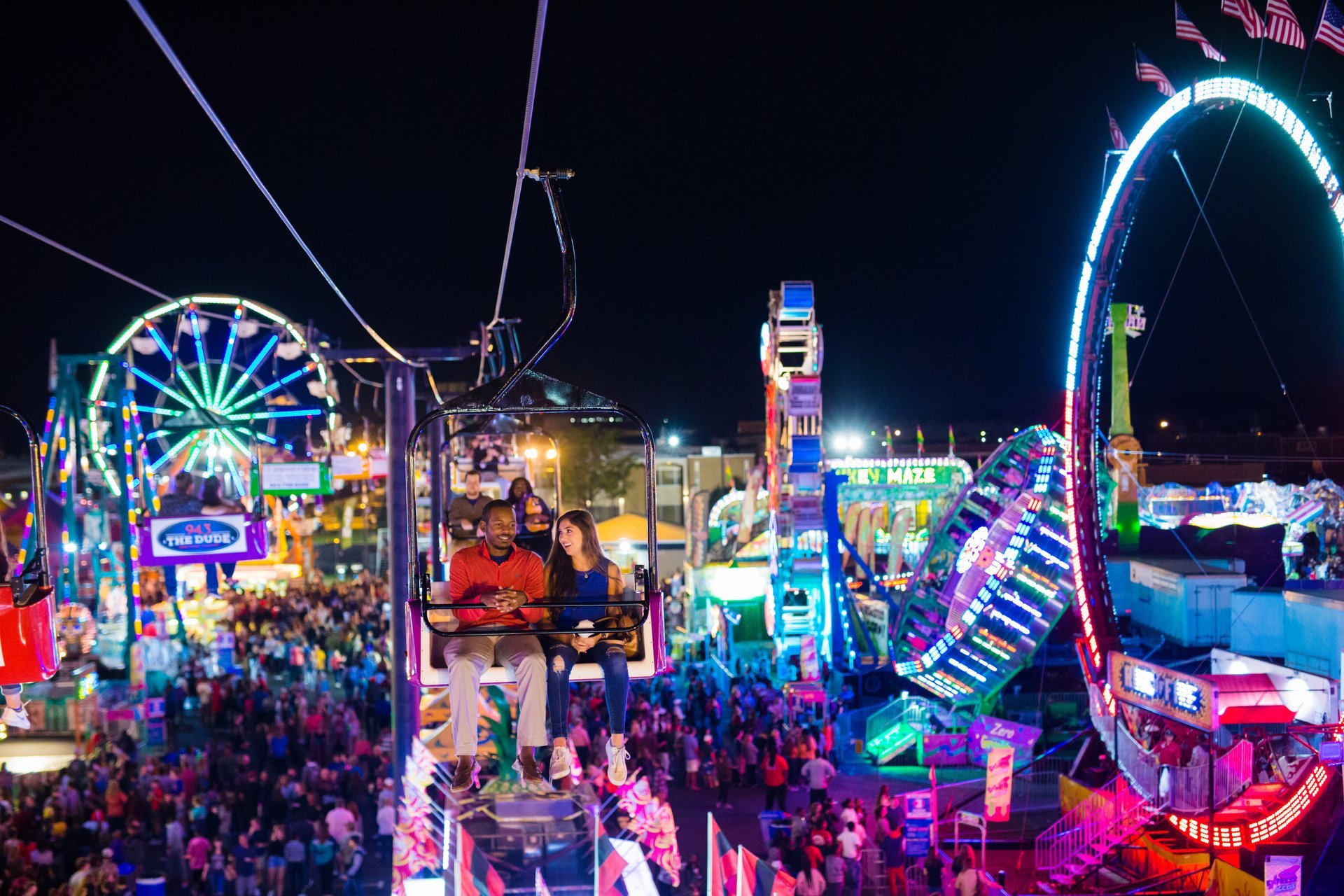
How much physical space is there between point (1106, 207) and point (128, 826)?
14.3m

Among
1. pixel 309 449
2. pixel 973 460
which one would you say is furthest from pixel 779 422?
pixel 973 460

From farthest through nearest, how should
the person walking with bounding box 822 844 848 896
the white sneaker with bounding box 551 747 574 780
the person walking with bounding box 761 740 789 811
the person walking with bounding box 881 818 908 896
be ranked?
the person walking with bounding box 761 740 789 811 → the person walking with bounding box 881 818 908 896 → the person walking with bounding box 822 844 848 896 → the white sneaker with bounding box 551 747 574 780

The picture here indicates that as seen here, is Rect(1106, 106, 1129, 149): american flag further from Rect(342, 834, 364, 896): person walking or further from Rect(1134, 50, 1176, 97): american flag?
Rect(342, 834, 364, 896): person walking

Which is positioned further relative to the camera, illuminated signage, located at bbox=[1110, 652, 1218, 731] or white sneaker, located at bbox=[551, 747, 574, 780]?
illuminated signage, located at bbox=[1110, 652, 1218, 731]

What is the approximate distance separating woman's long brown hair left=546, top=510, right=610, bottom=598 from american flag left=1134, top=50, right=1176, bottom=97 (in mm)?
11243

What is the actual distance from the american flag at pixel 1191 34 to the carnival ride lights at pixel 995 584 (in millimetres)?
8158

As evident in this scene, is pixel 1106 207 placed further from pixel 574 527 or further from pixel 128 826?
pixel 128 826

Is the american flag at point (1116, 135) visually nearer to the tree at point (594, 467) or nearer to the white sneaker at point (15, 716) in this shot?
the white sneaker at point (15, 716)

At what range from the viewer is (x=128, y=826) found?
40.3 ft

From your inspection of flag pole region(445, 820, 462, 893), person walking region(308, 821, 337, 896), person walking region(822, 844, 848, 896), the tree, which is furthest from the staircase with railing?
the tree

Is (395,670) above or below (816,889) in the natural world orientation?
above

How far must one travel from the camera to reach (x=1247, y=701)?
12.0 meters

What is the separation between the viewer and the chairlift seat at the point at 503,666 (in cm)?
546

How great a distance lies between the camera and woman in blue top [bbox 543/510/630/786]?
5.52 metres
